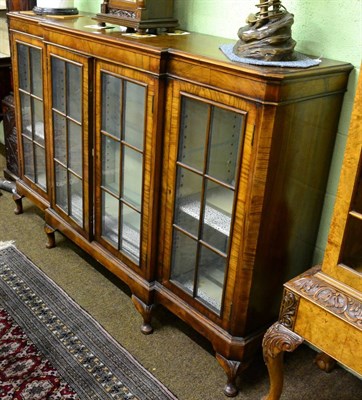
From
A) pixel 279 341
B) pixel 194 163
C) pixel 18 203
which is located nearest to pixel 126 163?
pixel 194 163

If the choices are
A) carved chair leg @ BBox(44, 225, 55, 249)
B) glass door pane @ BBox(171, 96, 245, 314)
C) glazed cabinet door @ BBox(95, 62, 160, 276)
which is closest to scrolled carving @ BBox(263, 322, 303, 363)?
glass door pane @ BBox(171, 96, 245, 314)

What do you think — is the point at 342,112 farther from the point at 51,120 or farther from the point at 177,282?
the point at 51,120

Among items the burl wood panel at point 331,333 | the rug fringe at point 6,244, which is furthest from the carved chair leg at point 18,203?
the burl wood panel at point 331,333

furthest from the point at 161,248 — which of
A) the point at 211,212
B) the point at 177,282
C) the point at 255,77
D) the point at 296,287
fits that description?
the point at 255,77

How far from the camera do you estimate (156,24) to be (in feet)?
5.31

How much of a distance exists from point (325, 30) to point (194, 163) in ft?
1.66

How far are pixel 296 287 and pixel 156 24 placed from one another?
96 centimetres

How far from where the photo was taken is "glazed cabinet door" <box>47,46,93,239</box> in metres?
1.71

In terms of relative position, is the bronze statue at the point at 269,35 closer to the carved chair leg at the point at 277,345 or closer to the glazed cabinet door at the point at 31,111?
the carved chair leg at the point at 277,345

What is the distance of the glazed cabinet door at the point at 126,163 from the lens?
1.49 metres

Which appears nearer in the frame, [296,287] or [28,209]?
[296,287]

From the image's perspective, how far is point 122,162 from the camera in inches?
64.5

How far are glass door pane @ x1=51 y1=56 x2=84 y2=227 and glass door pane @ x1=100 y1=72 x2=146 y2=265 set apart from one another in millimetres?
142

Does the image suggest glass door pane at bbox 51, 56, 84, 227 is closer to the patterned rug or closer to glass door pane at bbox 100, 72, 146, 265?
glass door pane at bbox 100, 72, 146, 265
